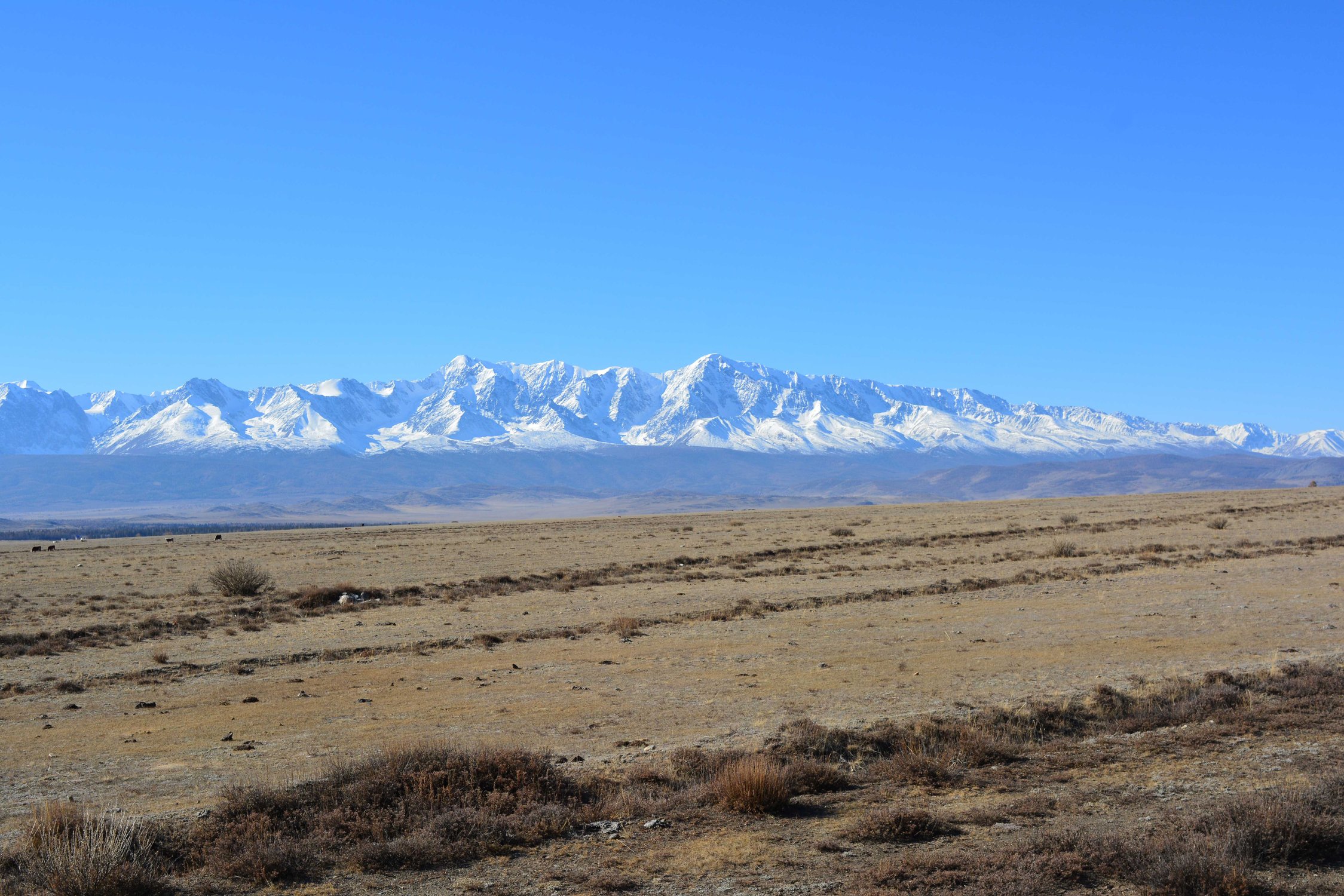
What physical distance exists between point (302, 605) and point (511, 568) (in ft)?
41.8

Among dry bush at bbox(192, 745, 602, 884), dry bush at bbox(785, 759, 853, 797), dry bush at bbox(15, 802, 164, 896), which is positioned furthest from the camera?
dry bush at bbox(785, 759, 853, 797)

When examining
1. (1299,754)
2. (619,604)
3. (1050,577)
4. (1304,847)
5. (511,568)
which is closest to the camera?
(1304,847)

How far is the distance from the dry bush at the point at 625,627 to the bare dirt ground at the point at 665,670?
0.23 meters

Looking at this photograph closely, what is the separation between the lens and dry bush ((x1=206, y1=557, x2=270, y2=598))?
3450 cm

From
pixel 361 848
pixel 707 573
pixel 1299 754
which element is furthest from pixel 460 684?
pixel 707 573

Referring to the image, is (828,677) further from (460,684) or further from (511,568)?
(511,568)

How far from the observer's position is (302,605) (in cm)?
3112

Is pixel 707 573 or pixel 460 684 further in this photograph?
pixel 707 573

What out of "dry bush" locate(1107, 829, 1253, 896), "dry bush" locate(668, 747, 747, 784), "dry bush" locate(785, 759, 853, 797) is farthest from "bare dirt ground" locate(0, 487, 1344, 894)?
"dry bush" locate(668, 747, 747, 784)

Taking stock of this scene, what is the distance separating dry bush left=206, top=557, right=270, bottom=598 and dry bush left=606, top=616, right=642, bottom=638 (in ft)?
51.9

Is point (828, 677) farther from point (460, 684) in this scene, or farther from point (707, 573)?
point (707, 573)

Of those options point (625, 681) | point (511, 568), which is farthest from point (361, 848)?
point (511, 568)

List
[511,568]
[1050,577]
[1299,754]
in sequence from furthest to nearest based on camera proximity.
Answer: [511,568], [1050,577], [1299,754]

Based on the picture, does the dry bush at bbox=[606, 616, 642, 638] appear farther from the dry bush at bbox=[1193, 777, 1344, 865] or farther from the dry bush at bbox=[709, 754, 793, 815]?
the dry bush at bbox=[1193, 777, 1344, 865]
